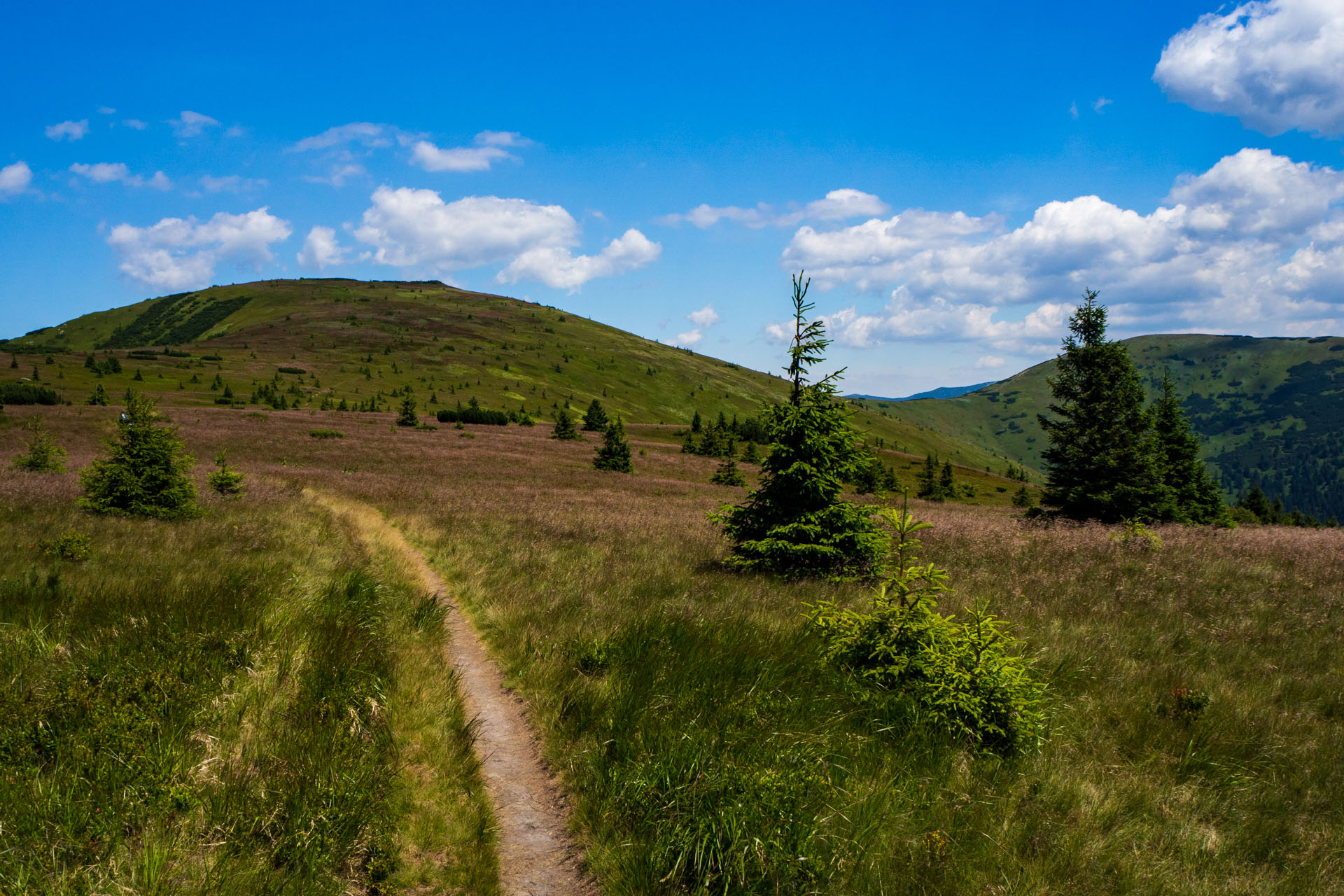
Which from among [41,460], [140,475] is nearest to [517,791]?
[140,475]

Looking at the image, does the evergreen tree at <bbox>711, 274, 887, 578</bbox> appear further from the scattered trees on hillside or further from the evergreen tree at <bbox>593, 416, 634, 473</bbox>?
the evergreen tree at <bbox>593, 416, 634, 473</bbox>

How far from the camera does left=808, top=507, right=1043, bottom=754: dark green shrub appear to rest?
16.4 ft

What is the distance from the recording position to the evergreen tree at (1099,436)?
25703 mm

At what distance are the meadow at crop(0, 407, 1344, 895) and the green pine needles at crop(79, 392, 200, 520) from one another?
1.65m

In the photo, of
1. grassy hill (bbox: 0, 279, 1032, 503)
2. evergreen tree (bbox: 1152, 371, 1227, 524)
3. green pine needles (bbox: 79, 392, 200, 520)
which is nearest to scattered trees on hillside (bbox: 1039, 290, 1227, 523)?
evergreen tree (bbox: 1152, 371, 1227, 524)

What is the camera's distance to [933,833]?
153 inches

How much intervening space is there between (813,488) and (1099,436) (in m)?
22.2

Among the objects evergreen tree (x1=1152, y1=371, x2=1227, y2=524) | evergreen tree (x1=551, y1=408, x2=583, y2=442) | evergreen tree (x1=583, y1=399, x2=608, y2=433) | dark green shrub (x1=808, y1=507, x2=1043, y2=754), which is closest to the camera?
dark green shrub (x1=808, y1=507, x2=1043, y2=754)

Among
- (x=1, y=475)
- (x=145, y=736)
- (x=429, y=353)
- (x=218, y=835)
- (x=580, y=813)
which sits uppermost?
(x=429, y=353)

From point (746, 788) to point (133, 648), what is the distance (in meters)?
5.29

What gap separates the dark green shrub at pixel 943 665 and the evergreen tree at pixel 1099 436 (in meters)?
24.0

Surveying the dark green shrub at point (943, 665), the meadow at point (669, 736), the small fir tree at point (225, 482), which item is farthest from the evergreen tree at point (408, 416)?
the dark green shrub at point (943, 665)

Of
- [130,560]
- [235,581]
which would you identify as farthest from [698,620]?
[130,560]

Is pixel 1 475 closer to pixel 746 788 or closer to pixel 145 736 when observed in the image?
pixel 145 736
